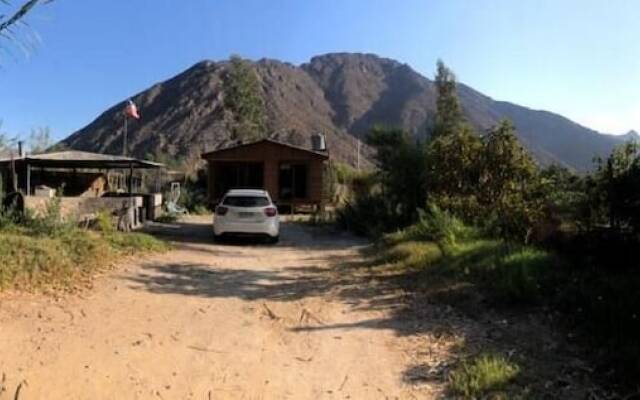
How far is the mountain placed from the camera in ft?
298

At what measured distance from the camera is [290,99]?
112062mm

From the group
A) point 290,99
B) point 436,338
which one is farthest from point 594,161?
point 290,99

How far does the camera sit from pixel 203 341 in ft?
24.1

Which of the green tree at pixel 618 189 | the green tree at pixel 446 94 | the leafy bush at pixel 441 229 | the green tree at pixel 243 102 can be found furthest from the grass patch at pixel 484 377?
the green tree at pixel 243 102

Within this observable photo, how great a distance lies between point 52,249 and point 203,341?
15.1ft

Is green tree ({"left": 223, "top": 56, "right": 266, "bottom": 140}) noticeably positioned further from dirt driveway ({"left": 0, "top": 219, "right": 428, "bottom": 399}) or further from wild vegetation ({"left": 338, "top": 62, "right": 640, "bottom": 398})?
dirt driveway ({"left": 0, "top": 219, "right": 428, "bottom": 399})

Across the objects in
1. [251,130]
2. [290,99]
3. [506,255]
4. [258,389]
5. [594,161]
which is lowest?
[258,389]

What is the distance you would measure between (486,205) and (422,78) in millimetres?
116960

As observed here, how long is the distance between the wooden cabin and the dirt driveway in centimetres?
2175

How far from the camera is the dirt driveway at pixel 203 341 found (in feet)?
19.3

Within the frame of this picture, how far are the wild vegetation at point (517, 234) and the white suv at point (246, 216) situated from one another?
3.33 metres

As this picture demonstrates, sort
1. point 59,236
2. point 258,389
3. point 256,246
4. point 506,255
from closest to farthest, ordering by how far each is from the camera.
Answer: point 258,389, point 506,255, point 59,236, point 256,246

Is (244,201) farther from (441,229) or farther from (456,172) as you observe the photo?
(441,229)

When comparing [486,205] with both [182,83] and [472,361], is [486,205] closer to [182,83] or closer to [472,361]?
[472,361]
